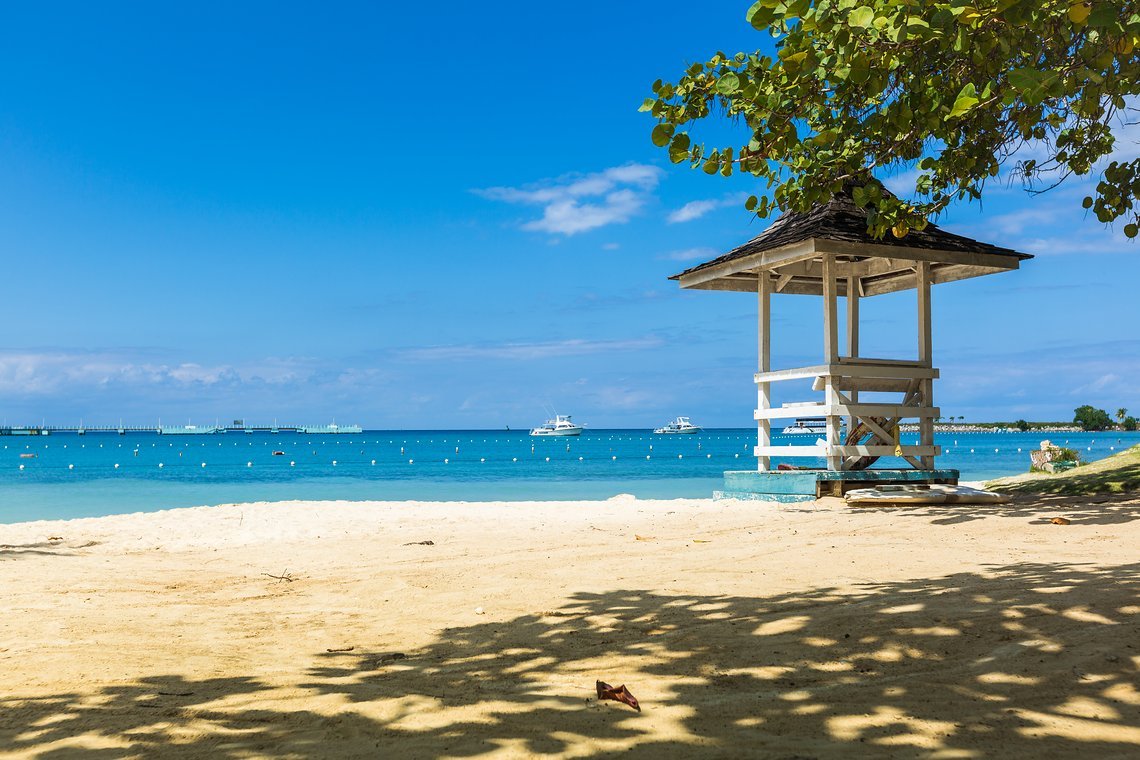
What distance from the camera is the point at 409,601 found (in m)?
6.89

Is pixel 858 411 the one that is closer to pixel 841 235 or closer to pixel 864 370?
pixel 864 370

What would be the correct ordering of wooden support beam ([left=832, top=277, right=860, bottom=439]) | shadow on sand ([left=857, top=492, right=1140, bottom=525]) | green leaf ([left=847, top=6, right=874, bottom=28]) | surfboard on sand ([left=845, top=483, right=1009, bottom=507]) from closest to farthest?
green leaf ([left=847, top=6, right=874, bottom=28]), shadow on sand ([left=857, top=492, right=1140, bottom=525]), surfboard on sand ([left=845, top=483, right=1009, bottom=507]), wooden support beam ([left=832, top=277, right=860, bottom=439])

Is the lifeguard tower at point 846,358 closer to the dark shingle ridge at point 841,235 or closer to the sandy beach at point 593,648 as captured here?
the dark shingle ridge at point 841,235

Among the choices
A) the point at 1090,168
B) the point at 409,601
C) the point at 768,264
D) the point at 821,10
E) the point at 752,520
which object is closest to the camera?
the point at 821,10

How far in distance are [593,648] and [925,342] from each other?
11217mm

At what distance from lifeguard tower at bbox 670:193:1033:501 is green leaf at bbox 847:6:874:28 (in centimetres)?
887

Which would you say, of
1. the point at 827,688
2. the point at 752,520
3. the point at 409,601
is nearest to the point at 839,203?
the point at 752,520

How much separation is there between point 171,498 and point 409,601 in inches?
1330

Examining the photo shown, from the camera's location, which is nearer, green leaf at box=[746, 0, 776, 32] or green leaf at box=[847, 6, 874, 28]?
green leaf at box=[847, 6, 874, 28]

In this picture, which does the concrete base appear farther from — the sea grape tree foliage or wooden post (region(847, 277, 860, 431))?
the sea grape tree foliage

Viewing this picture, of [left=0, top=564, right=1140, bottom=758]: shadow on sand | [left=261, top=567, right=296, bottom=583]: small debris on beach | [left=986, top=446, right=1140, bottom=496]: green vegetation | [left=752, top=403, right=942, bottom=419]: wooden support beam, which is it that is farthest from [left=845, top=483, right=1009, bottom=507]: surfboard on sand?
[left=261, top=567, right=296, bottom=583]: small debris on beach

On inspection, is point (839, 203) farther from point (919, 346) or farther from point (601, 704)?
point (601, 704)

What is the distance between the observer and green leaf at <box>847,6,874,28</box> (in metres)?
4.52

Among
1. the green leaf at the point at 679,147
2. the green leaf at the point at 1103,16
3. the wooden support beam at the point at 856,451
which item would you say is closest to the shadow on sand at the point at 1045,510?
the wooden support beam at the point at 856,451
